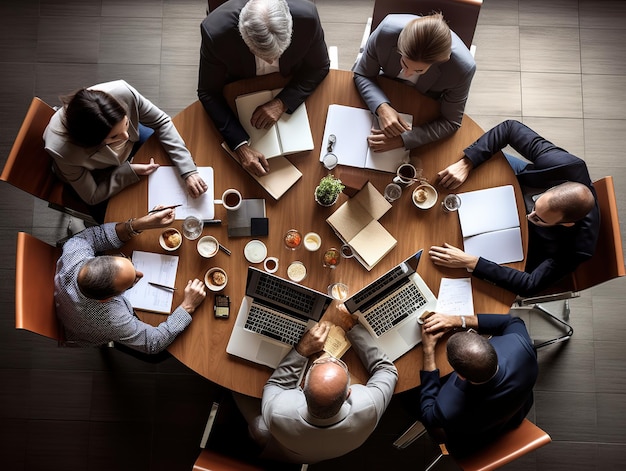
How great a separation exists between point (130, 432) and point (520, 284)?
2442 millimetres

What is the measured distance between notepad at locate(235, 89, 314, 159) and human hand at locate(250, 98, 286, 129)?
0.02 metres

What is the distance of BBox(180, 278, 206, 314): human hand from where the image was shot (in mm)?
2361

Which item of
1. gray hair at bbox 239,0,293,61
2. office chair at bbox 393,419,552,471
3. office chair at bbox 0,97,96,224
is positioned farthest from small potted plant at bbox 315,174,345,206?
office chair at bbox 393,419,552,471

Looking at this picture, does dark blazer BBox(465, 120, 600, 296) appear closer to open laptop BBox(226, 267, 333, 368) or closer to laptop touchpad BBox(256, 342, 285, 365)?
open laptop BBox(226, 267, 333, 368)

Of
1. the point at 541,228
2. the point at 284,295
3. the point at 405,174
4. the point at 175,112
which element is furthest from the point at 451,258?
the point at 175,112

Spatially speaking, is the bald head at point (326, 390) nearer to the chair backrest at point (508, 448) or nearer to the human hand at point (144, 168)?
the chair backrest at point (508, 448)

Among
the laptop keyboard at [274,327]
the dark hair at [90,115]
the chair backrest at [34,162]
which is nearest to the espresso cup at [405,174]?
the laptop keyboard at [274,327]

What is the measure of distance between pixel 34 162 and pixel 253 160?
1025mm

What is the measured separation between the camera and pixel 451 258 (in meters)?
2.45

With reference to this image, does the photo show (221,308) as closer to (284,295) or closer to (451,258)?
(284,295)

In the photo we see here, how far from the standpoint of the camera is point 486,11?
11.8 ft

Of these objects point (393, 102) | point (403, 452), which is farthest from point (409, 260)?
point (403, 452)

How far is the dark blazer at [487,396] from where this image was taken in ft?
7.34

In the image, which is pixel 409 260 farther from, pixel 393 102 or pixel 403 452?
pixel 403 452
